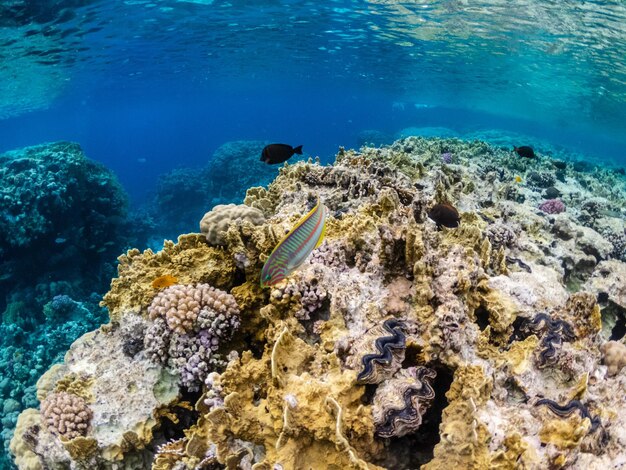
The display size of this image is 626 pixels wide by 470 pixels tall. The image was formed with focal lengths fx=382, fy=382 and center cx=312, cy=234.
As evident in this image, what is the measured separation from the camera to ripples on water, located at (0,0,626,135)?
65.8 feet

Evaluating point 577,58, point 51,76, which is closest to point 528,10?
point 577,58

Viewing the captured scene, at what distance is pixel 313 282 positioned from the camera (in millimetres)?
3295

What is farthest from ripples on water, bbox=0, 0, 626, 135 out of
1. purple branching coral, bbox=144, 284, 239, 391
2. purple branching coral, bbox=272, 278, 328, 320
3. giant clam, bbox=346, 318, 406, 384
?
giant clam, bbox=346, 318, 406, 384

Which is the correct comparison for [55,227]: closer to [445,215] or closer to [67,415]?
[67,415]

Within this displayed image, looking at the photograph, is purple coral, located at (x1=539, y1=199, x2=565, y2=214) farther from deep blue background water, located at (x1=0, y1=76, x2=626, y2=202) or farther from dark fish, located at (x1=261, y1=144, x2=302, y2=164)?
deep blue background water, located at (x1=0, y1=76, x2=626, y2=202)

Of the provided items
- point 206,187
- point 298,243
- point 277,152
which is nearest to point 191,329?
point 298,243

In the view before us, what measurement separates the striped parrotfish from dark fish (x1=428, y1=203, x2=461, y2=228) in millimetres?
2432

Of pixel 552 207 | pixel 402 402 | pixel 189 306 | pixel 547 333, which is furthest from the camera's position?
pixel 552 207

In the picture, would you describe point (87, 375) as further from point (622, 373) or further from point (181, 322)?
point (622, 373)

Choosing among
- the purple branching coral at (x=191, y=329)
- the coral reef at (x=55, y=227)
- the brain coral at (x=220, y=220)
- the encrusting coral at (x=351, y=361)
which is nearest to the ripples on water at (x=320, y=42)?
the coral reef at (x=55, y=227)

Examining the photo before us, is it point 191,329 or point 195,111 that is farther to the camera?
point 195,111

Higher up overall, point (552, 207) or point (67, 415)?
point (67, 415)

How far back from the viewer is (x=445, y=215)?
161 inches

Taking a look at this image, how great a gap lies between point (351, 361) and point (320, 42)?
33.3 m
